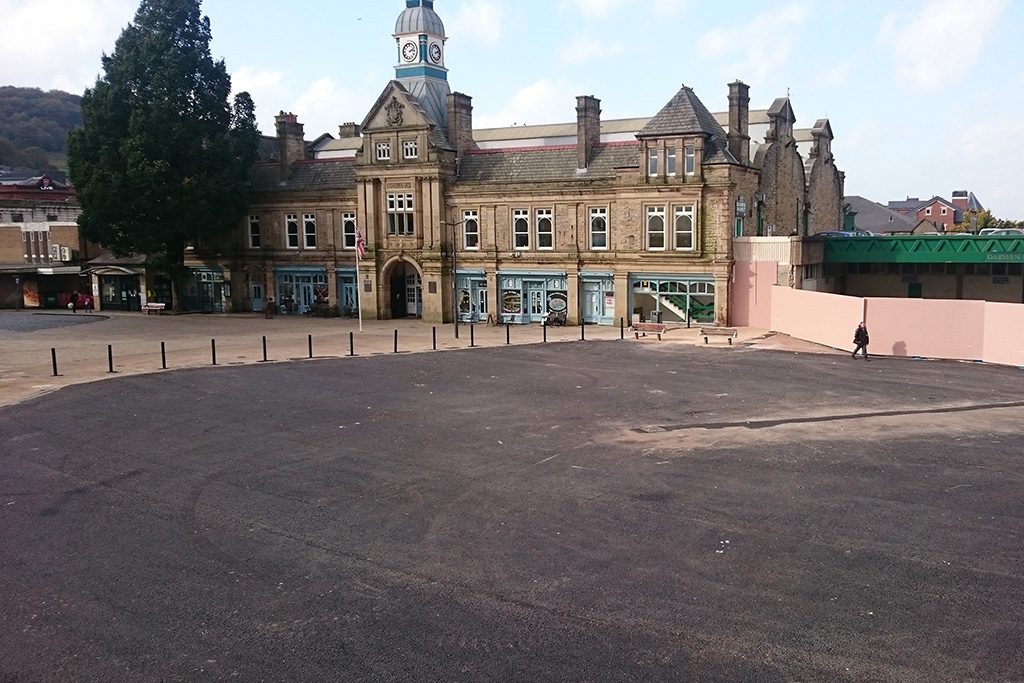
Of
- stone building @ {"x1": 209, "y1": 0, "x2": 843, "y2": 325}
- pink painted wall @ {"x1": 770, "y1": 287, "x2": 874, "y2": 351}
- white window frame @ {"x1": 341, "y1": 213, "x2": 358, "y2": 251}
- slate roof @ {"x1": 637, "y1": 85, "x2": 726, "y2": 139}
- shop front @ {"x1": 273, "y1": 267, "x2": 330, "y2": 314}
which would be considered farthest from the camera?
shop front @ {"x1": 273, "y1": 267, "x2": 330, "y2": 314}

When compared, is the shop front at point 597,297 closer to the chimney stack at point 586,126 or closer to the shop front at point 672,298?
the shop front at point 672,298

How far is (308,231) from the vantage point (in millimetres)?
51625

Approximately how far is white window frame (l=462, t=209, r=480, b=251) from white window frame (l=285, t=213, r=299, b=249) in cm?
1121

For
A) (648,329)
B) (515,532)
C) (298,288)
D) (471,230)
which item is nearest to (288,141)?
(298,288)

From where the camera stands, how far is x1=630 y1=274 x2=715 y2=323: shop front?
41594 millimetres

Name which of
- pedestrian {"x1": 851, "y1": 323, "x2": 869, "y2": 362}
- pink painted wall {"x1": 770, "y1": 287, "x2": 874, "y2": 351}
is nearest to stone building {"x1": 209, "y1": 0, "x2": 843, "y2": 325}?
pink painted wall {"x1": 770, "y1": 287, "x2": 874, "y2": 351}

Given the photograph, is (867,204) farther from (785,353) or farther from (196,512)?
(196,512)

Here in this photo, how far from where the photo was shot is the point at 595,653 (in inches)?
369


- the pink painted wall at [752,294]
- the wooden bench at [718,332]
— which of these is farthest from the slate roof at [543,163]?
the wooden bench at [718,332]

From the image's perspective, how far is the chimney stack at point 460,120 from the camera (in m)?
47.4

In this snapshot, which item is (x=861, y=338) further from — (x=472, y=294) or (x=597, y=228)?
(x=472, y=294)

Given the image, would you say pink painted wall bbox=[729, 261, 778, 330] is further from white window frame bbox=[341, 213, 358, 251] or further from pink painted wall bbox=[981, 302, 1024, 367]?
white window frame bbox=[341, 213, 358, 251]

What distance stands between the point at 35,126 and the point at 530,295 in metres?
155

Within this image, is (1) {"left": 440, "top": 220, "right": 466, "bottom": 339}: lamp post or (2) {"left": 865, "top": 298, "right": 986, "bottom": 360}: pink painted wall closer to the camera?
(2) {"left": 865, "top": 298, "right": 986, "bottom": 360}: pink painted wall
